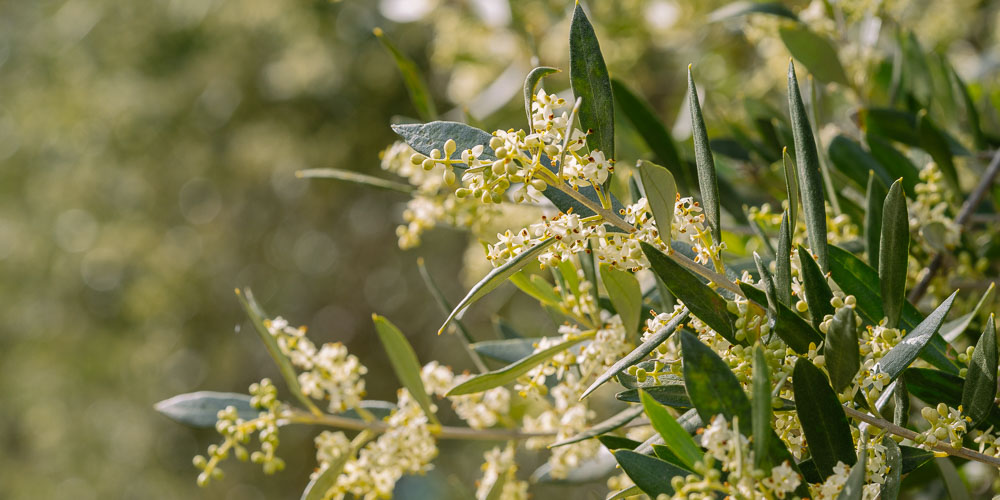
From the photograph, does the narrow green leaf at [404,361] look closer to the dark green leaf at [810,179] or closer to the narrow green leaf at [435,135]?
the narrow green leaf at [435,135]

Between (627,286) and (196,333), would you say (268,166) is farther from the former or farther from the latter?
(627,286)

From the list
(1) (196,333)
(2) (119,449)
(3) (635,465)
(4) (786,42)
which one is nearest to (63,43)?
(1) (196,333)

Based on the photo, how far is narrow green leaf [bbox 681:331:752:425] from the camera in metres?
0.47

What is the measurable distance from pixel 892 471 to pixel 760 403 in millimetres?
145

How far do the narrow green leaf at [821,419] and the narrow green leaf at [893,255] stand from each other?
4.9 inches

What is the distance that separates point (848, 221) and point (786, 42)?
0.23m

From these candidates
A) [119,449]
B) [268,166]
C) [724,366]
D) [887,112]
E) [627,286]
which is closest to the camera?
[724,366]

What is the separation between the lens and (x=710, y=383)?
1.57ft

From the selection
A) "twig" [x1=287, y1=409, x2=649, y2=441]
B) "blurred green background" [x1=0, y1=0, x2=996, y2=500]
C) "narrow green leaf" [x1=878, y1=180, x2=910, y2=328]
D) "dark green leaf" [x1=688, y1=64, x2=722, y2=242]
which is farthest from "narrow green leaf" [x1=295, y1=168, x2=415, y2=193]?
"blurred green background" [x1=0, y1=0, x2=996, y2=500]

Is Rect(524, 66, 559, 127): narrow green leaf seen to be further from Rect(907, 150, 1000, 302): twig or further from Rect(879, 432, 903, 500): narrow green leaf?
Rect(907, 150, 1000, 302): twig

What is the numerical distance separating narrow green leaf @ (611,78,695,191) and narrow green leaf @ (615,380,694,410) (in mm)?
456

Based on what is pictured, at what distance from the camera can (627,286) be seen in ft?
2.18

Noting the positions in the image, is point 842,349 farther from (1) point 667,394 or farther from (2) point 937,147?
(2) point 937,147

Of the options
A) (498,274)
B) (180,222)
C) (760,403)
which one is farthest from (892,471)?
(180,222)
